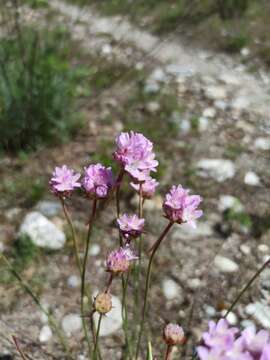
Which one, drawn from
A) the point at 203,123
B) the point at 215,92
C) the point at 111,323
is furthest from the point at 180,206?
the point at 215,92

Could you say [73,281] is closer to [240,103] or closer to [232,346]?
[232,346]

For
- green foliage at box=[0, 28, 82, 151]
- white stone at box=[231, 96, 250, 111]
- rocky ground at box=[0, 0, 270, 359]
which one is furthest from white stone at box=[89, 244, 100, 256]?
white stone at box=[231, 96, 250, 111]

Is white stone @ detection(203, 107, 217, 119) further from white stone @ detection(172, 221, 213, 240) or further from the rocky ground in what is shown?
white stone @ detection(172, 221, 213, 240)

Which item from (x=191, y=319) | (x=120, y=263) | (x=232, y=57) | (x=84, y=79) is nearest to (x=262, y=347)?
(x=120, y=263)

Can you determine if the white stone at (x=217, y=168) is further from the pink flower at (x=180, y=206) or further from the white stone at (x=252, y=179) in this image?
the pink flower at (x=180, y=206)

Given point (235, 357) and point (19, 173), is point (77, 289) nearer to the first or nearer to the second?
point (19, 173)
